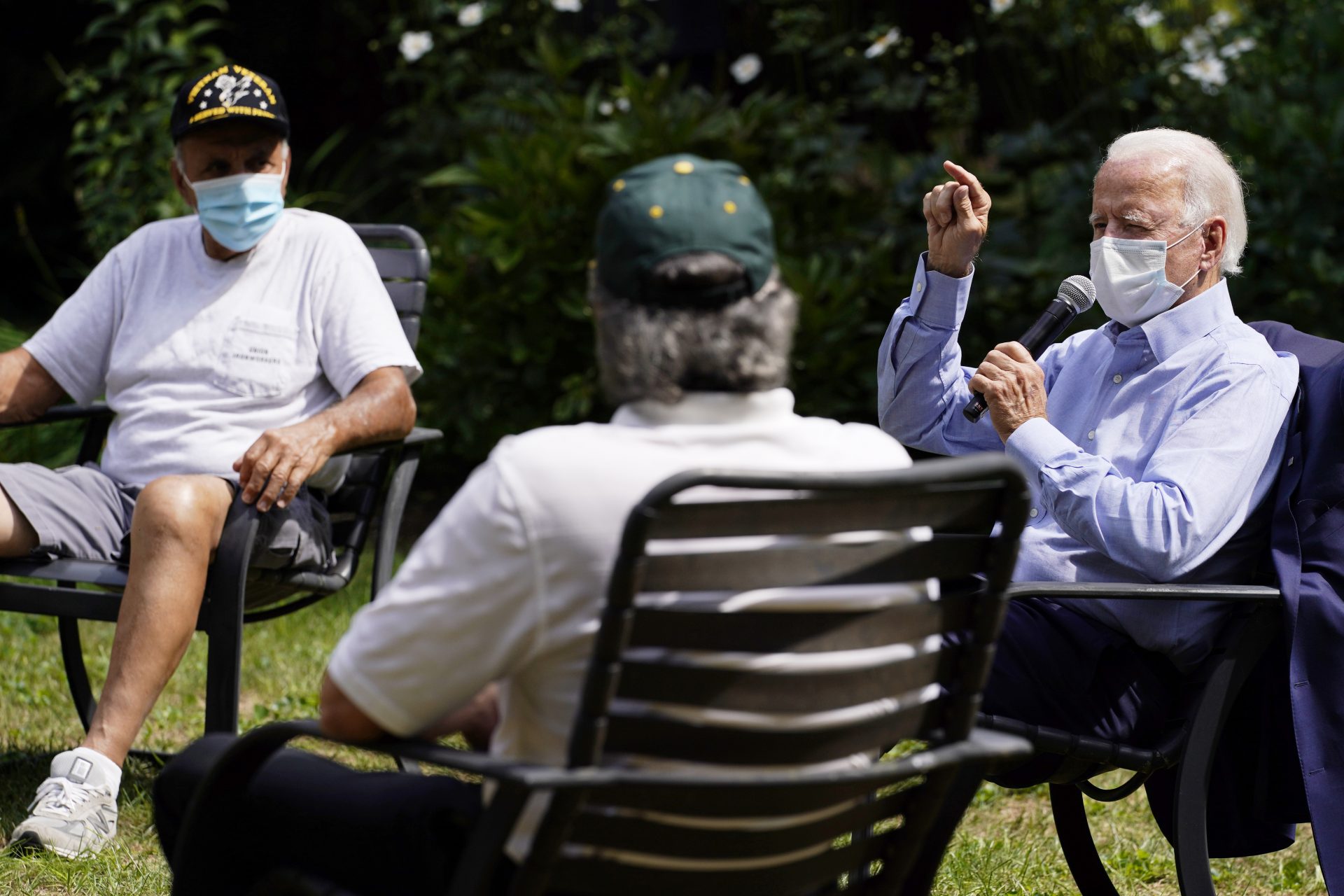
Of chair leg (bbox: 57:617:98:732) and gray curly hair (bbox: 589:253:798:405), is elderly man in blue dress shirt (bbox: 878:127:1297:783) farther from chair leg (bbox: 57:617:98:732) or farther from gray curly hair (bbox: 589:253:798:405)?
chair leg (bbox: 57:617:98:732)

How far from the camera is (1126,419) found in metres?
2.66

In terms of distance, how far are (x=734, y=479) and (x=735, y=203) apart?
0.35 meters

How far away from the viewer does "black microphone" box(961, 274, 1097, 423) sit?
8.80 feet

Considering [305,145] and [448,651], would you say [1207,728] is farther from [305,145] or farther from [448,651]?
[305,145]

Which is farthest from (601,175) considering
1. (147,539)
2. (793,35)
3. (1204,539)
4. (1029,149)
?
(1204,539)

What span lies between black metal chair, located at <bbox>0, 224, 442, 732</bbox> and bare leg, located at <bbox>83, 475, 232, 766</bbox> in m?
0.05

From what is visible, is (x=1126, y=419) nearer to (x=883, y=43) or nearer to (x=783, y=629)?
(x=783, y=629)

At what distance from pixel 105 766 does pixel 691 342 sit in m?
1.86

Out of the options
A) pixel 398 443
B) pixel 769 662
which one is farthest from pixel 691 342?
pixel 398 443

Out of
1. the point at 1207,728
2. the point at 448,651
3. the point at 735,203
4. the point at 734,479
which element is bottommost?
the point at 1207,728

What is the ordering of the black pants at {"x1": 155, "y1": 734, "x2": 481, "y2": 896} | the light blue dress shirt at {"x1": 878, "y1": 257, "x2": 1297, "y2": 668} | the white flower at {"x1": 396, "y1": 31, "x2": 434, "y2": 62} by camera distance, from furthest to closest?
the white flower at {"x1": 396, "y1": 31, "x2": 434, "y2": 62} < the light blue dress shirt at {"x1": 878, "y1": 257, "x2": 1297, "y2": 668} < the black pants at {"x1": 155, "y1": 734, "x2": 481, "y2": 896}

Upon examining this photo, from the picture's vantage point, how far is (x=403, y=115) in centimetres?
632

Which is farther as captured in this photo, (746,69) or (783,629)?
(746,69)

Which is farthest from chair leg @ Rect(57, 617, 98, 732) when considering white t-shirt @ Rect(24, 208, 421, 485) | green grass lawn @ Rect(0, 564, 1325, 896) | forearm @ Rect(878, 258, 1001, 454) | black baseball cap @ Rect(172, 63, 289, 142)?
forearm @ Rect(878, 258, 1001, 454)
